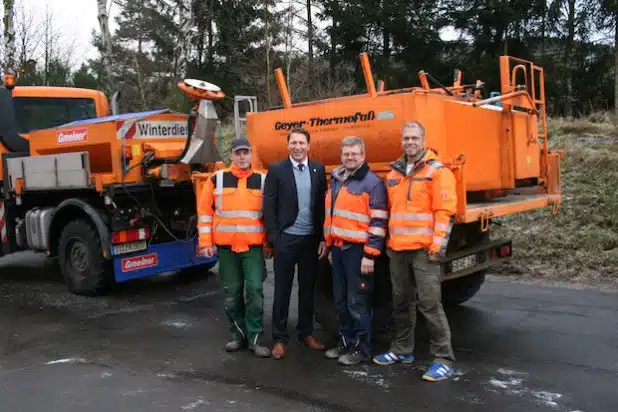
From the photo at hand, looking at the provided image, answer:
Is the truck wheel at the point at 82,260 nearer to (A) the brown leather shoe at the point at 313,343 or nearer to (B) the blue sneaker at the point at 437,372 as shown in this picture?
(A) the brown leather shoe at the point at 313,343

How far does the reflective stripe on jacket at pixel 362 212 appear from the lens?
4.50 meters

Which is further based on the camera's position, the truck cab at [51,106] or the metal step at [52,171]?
the truck cab at [51,106]

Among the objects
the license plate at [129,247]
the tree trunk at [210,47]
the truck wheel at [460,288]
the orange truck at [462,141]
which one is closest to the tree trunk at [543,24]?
the tree trunk at [210,47]

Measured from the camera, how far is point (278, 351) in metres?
4.96

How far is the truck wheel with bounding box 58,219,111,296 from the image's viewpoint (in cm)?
716

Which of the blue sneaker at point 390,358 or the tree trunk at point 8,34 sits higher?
the tree trunk at point 8,34

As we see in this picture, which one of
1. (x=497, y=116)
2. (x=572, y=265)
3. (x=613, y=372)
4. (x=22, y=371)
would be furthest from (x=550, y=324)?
(x=22, y=371)

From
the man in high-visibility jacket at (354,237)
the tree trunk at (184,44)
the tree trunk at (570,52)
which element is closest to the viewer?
the man in high-visibility jacket at (354,237)

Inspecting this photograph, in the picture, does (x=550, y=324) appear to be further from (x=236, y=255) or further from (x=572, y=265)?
(x=236, y=255)

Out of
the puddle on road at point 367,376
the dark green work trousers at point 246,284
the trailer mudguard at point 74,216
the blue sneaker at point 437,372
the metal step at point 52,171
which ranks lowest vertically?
the puddle on road at point 367,376

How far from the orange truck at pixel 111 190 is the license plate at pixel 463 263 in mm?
3118

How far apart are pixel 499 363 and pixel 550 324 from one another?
1264 mm

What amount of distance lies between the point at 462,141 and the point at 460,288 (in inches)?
71.7

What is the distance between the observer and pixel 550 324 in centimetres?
568
